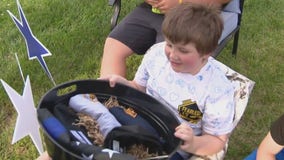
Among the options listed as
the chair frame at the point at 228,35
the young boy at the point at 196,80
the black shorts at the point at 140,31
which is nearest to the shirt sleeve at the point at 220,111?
the young boy at the point at 196,80

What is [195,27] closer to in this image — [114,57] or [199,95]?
[199,95]

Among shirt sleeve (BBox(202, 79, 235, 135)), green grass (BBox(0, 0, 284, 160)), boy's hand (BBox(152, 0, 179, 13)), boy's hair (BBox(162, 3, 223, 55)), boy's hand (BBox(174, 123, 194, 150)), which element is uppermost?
boy's hair (BBox(162, 3, 223, 55))

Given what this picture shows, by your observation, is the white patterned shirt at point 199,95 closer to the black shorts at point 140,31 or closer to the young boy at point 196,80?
the young boy at point 196,80

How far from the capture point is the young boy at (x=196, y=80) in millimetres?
1611

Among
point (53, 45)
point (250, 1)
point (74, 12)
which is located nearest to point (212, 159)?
point (53, 45)

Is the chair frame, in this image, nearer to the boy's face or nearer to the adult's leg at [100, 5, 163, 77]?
the adult's leg at [100, 5, 163, 77]

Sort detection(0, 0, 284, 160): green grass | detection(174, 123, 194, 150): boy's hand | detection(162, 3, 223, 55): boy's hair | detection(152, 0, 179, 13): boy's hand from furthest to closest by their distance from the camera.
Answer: detection(0, 0, 284, 160): green grass < detection(152, 0, 179, 13): boy's hand < detection(162, 3, 223, 55): boy's hair < detection(174, 123, 194, 150): boy's hand

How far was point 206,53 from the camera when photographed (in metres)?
1.67

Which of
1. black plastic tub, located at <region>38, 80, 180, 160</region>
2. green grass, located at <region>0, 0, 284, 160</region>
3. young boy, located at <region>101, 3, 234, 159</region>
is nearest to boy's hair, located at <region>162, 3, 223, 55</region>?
young boy, located at <region>101, 3, 234, 159</region>

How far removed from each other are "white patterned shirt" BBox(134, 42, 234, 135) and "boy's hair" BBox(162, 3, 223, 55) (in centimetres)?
12

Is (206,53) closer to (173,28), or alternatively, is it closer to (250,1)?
(173,28)

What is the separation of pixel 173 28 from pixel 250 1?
243cm

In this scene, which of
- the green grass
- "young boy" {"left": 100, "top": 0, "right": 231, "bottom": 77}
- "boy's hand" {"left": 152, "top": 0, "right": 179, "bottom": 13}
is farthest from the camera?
the green grass

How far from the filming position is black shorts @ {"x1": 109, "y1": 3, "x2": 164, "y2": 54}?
245 cm
